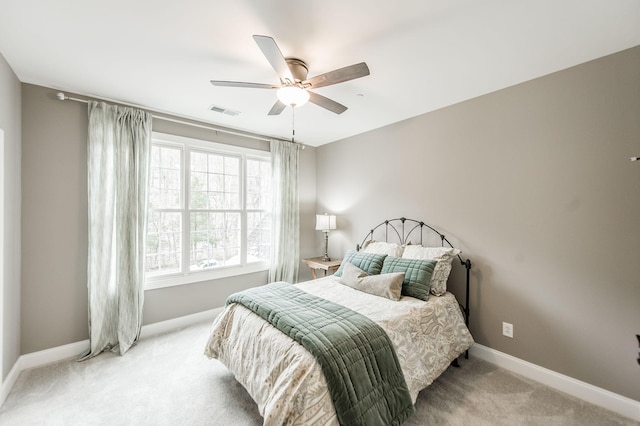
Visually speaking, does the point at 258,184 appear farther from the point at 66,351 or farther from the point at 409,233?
the point at 66,351

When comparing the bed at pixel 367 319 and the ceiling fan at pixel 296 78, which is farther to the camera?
the ceiling fan at pixel 296 78

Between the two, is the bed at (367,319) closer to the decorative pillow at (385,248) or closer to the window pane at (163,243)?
the decorative pillow at (385,248)

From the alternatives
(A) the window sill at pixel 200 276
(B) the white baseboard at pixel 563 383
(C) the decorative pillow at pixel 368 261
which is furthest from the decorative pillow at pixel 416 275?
(A) the window sill at pixel 200 276

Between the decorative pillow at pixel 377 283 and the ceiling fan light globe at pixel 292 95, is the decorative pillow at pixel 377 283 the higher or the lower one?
the lower one

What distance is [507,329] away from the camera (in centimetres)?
254

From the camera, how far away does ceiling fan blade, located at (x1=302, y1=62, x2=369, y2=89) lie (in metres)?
1.73

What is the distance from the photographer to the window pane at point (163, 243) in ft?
10.8

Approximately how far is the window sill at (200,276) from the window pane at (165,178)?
890mm

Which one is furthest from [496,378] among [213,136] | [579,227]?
[213,136]

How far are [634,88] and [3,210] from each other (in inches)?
189

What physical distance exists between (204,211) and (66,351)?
1.95 meters

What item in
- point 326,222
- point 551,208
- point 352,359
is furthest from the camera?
point 326,222

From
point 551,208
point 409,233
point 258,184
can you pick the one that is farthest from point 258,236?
point 551,208

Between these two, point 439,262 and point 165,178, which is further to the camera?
point 165,178
